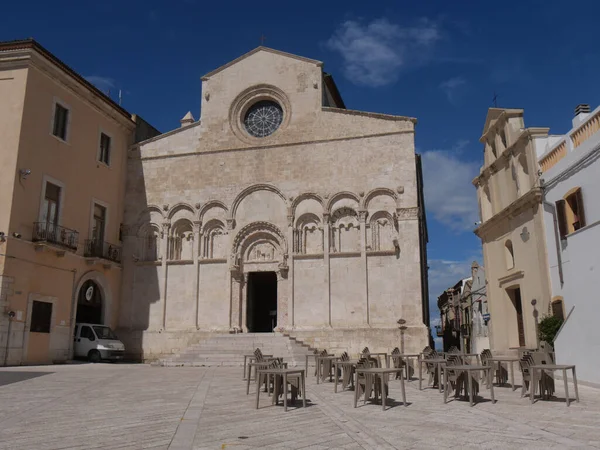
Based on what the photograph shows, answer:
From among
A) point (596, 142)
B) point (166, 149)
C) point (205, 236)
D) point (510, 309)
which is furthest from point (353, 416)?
point (166, 149)

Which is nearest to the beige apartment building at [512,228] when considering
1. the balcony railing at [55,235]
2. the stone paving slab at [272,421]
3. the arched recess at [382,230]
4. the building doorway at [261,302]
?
the arched recess at [382,230]

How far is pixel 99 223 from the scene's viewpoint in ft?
78.4

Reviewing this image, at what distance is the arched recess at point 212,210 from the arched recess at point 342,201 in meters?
5.17

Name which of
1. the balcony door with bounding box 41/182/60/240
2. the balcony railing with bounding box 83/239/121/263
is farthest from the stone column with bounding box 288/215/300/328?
the balcony door with bounding box 41/182/60/240

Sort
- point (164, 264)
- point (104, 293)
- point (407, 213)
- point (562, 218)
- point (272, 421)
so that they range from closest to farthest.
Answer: point (272, 421), point (562, 218), point (407, 213), point (104, 293), point (164, 264)

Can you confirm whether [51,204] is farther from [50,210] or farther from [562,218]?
[562,218]

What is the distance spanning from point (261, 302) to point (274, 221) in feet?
16.3

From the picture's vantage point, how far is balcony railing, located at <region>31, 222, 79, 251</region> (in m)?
19.4

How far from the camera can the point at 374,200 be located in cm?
2225

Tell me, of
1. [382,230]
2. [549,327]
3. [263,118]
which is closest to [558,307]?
[549,327]

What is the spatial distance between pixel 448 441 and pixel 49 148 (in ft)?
65.3

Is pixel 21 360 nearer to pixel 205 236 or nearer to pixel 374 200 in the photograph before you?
pixel 205 236

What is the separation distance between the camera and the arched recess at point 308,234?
22.7 m

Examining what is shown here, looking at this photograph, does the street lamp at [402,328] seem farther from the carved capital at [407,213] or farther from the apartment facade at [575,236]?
the apartment facade at [575,236]
